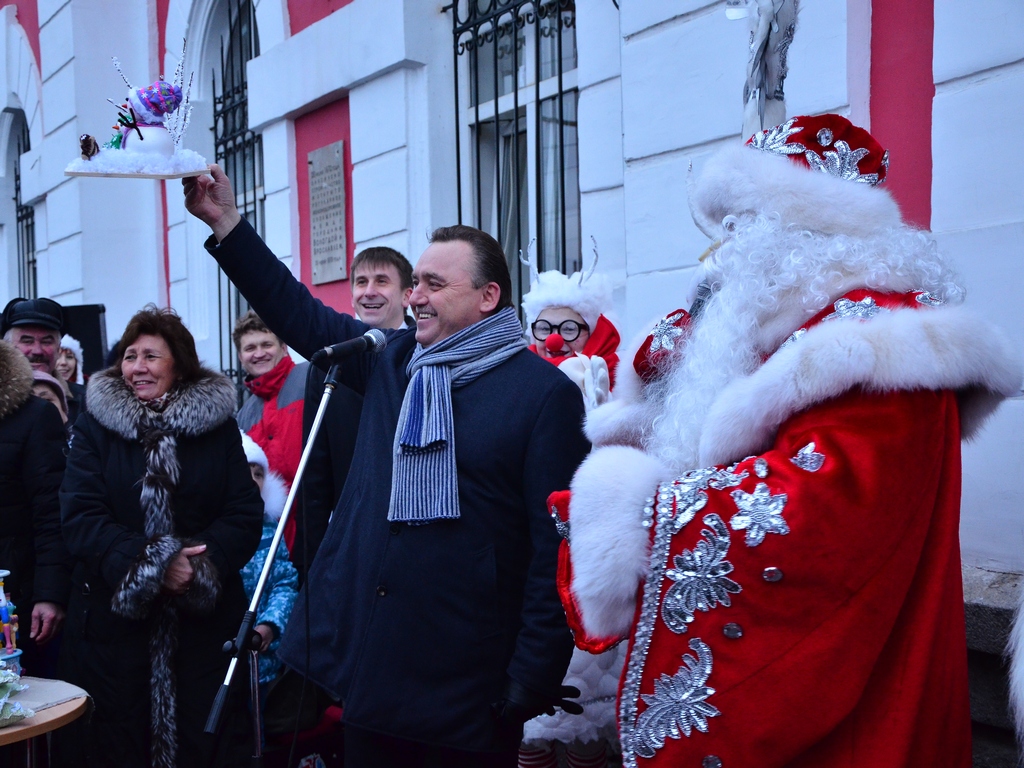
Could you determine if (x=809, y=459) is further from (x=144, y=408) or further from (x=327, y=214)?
(x=327, y=214)

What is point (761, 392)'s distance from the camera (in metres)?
1.67

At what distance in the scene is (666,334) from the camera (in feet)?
7.01

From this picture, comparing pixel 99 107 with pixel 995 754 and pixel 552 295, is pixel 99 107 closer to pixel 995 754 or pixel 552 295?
pixel 552 295

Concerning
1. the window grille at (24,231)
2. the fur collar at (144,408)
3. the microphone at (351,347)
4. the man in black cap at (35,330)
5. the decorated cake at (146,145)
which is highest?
the window grille at (24,231)

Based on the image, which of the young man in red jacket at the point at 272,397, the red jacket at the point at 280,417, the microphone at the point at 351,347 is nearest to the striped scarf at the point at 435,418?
the microphone at the point at 351,347

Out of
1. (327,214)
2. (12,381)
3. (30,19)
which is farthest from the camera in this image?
(30,19)

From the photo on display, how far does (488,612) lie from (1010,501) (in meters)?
1.66

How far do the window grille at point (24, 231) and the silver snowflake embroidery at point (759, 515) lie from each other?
38.0 ft

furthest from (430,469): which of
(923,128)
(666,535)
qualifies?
(923,128)

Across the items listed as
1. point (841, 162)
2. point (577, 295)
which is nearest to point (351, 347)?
point (841, 162)

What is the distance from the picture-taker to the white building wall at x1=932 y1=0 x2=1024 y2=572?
276cm

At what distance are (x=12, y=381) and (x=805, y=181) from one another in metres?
3.13

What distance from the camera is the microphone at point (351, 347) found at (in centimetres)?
231

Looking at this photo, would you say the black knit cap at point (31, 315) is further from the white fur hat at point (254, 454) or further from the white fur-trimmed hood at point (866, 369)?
the white fur-trimmed hood at point (866, 369)
